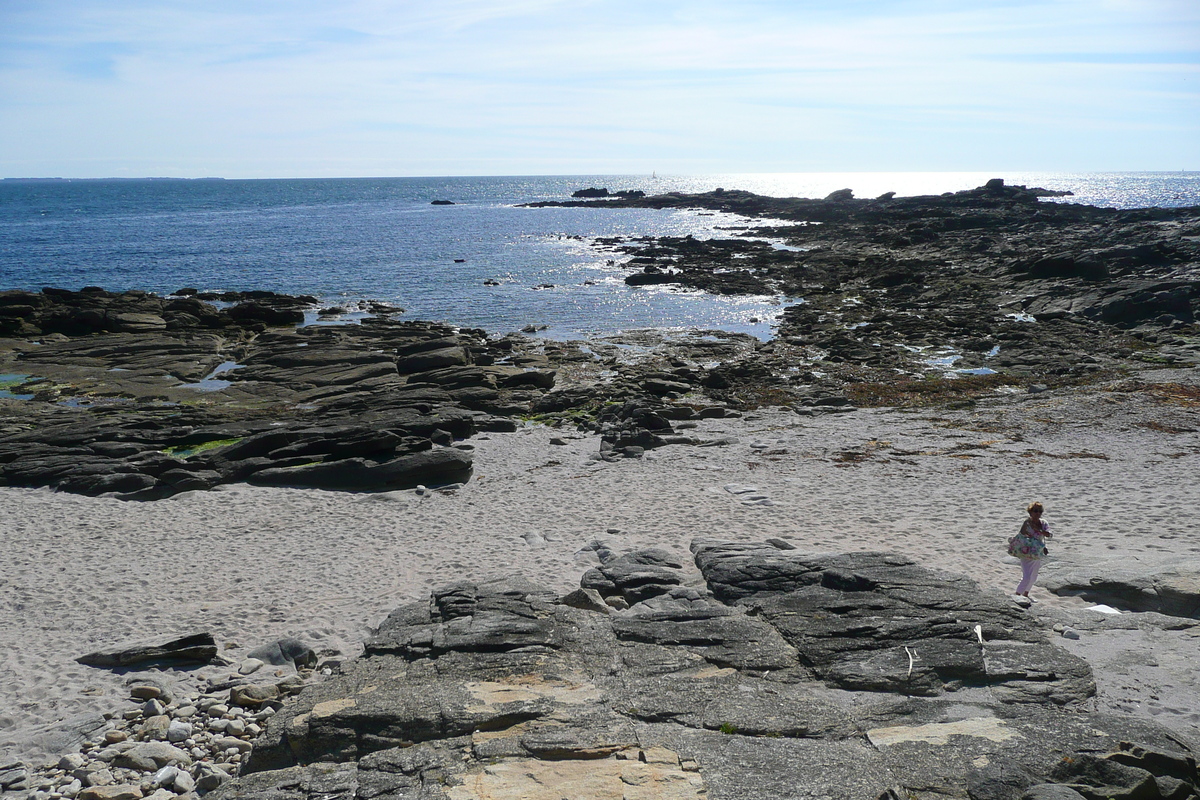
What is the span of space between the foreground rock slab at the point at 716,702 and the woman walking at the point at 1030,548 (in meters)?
1.13

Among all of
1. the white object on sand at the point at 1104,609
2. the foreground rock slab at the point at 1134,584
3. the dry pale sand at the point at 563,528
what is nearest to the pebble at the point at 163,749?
the dry pale sand at the point at 563,528

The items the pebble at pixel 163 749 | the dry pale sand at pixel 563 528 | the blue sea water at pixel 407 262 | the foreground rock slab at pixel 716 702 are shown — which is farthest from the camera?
the blue sea water at pixel 407 262

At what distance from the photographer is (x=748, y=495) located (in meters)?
18.2

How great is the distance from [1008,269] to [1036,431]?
32287mm

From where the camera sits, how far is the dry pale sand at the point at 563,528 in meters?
11.7

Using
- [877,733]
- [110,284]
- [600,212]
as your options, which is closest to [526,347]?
[877,733]

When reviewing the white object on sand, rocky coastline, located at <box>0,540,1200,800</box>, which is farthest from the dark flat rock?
the white object on sand

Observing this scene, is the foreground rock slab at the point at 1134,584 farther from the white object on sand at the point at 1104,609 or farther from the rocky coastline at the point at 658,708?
the rocky coastline at the point at 658,708

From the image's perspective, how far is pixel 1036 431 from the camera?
22.8 metres

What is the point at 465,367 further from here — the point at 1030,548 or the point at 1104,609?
the point at 1104,609

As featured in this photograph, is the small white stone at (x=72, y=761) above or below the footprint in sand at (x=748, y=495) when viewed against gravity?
below

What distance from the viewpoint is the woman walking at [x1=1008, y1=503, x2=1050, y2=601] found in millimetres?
12344

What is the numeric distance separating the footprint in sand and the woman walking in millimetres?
5811

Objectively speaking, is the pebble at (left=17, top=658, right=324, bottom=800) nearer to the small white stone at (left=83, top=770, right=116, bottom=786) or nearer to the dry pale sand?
the small white stone at (left=83, top=770, right=116, bottom=786)
